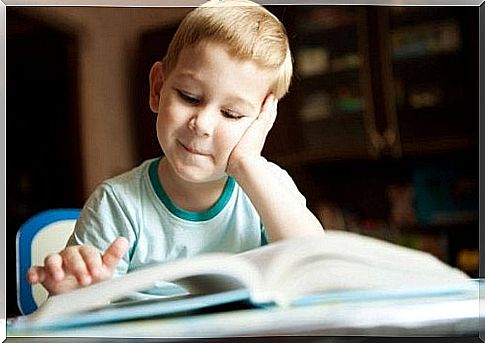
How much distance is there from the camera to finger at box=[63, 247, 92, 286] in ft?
5.11

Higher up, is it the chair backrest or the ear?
the ear

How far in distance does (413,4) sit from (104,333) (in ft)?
2.85

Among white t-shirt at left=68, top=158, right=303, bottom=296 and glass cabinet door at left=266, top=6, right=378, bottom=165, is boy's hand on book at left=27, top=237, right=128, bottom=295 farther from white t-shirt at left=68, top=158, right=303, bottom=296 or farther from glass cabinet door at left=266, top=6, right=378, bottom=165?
glass cabinet door at left=266, top=6, right=378, bottom=165

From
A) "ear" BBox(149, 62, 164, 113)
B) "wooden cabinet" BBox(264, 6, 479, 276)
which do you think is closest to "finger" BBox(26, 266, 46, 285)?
"ear" BBox(149, 62, 164, 113)

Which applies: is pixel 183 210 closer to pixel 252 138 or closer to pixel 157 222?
pixel 157 222

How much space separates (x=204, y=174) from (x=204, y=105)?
0.13 meters

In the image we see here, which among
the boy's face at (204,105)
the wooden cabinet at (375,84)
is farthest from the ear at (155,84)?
the wooden cabinet at (375,84)

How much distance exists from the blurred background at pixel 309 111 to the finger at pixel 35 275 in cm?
4

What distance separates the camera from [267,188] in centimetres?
158

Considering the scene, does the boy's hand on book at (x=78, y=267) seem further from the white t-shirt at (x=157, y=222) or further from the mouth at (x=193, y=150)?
the mouth at (x=193, y=150)

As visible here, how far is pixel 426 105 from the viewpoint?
1.62 m

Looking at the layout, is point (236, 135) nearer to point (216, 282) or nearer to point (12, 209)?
point (216, 282)

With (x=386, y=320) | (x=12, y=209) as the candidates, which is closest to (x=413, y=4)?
(x=386, y=320)

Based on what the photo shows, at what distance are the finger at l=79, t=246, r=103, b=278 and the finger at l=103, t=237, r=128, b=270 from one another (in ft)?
0.04
